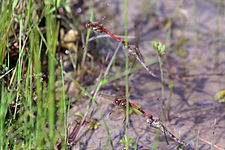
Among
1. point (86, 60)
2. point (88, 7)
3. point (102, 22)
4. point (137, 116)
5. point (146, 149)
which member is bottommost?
point (146, 149)

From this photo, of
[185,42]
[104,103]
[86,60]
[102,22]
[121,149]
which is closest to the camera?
[121,149]

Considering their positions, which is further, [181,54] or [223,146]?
[181,54]

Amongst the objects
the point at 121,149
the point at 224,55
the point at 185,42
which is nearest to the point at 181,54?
the point at 185,42

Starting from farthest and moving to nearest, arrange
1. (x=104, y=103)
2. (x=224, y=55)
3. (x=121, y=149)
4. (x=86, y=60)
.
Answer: (x=224, y=55) → (x=86, y=60) → (x=104, y=103) → (x=121, y=149)

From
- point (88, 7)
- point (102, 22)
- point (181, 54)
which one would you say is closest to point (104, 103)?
point (102, 22)

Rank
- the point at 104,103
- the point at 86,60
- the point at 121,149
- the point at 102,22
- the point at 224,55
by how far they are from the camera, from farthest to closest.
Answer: the point at 224,55 → the point at 86,60 → the point at 104,103 → the point at 102,22 → the point at 121,149

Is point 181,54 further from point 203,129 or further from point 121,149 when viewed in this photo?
point 121,149

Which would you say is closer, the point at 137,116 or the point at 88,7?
the point at 137,116

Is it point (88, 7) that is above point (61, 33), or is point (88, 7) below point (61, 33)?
above

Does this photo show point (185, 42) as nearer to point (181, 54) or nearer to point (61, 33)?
point (181, 54)
